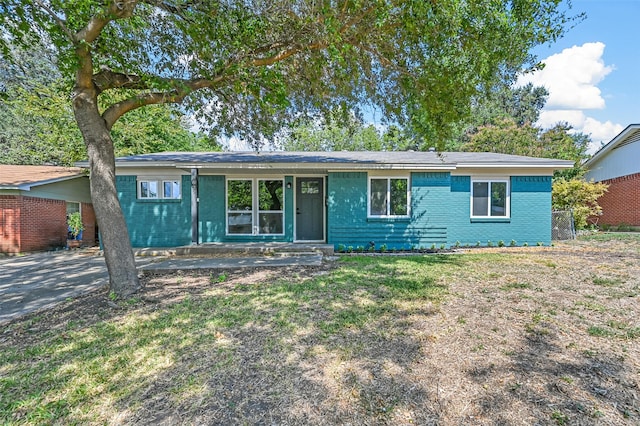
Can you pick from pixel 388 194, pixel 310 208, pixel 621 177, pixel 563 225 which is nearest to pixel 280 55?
pixel 310 208

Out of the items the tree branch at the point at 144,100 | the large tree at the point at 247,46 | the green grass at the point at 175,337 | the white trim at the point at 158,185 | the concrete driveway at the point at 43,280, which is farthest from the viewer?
the white trim at the point at 158,185

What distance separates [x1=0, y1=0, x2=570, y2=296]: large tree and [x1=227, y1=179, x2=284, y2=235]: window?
4169mm

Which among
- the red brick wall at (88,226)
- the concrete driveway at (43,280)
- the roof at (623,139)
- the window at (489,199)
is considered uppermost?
the roof at (623,139)

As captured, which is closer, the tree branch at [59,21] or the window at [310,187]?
the tree branch at [59,21]

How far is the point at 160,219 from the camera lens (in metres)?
10.5

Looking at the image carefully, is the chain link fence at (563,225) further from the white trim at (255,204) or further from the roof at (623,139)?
the white trim at (255,204)

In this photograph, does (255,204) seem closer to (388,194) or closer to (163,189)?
(163,189)

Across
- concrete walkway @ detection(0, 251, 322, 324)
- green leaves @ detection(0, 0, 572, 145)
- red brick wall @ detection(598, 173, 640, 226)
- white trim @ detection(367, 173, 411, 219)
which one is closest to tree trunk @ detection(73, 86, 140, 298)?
green leaves @ detection(0, 0, 572, 145)

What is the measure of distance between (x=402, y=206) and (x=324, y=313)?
685cm

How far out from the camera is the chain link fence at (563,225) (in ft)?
40.9

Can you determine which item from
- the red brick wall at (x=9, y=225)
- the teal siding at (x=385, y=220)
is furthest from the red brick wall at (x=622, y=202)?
the red brick wall at (x=9, y=225)

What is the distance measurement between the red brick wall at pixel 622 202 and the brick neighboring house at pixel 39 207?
84.1 feet

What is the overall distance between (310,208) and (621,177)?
1719 centimetres

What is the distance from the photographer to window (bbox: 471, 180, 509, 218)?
11.1 m
